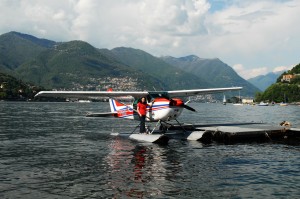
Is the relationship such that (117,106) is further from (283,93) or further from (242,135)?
(283,93)

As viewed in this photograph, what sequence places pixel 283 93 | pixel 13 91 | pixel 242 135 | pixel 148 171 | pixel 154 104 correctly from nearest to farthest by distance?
1. pixel 148 171
2. pixel 154 104
3. pixel 242 135
4. pixel 13 91
5. pixel 283 93

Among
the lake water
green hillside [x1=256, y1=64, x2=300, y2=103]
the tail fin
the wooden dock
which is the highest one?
green hillside [x1=256, y1=64, x2=300, y2=103]

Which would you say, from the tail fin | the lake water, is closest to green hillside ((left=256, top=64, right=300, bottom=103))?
the tail fin

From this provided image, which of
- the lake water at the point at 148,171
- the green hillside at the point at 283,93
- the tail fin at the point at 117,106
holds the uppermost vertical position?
the green hillside at the point at 283,93

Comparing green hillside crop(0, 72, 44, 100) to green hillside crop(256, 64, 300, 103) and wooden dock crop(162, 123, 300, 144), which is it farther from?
wooden dock crop(162, 123, 300, 144)

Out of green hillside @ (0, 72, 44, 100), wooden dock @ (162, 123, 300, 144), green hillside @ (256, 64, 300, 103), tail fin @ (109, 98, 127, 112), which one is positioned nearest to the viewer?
wooden dock @ (162, 123, 300, 144)

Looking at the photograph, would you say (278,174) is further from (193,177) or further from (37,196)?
(37,196)

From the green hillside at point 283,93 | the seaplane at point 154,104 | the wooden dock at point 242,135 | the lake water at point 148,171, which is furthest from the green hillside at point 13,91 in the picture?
the lake water at point 148,171

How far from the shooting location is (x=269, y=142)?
19.6 metres

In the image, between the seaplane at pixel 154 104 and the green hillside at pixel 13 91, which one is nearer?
the seaplane at pixel 154 104

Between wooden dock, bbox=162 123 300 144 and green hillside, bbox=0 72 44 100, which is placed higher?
green hillside, bbox=0 72 44 100

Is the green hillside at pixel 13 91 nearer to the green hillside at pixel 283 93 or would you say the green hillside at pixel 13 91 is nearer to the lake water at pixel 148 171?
the green hillside at pixel 283 93

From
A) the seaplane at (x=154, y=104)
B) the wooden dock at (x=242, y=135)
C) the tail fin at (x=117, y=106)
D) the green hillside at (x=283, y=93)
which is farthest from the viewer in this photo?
the green hillside at (x=283, y=93)

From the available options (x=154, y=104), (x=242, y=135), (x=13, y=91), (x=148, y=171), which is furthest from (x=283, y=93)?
(x=148, y=171)
